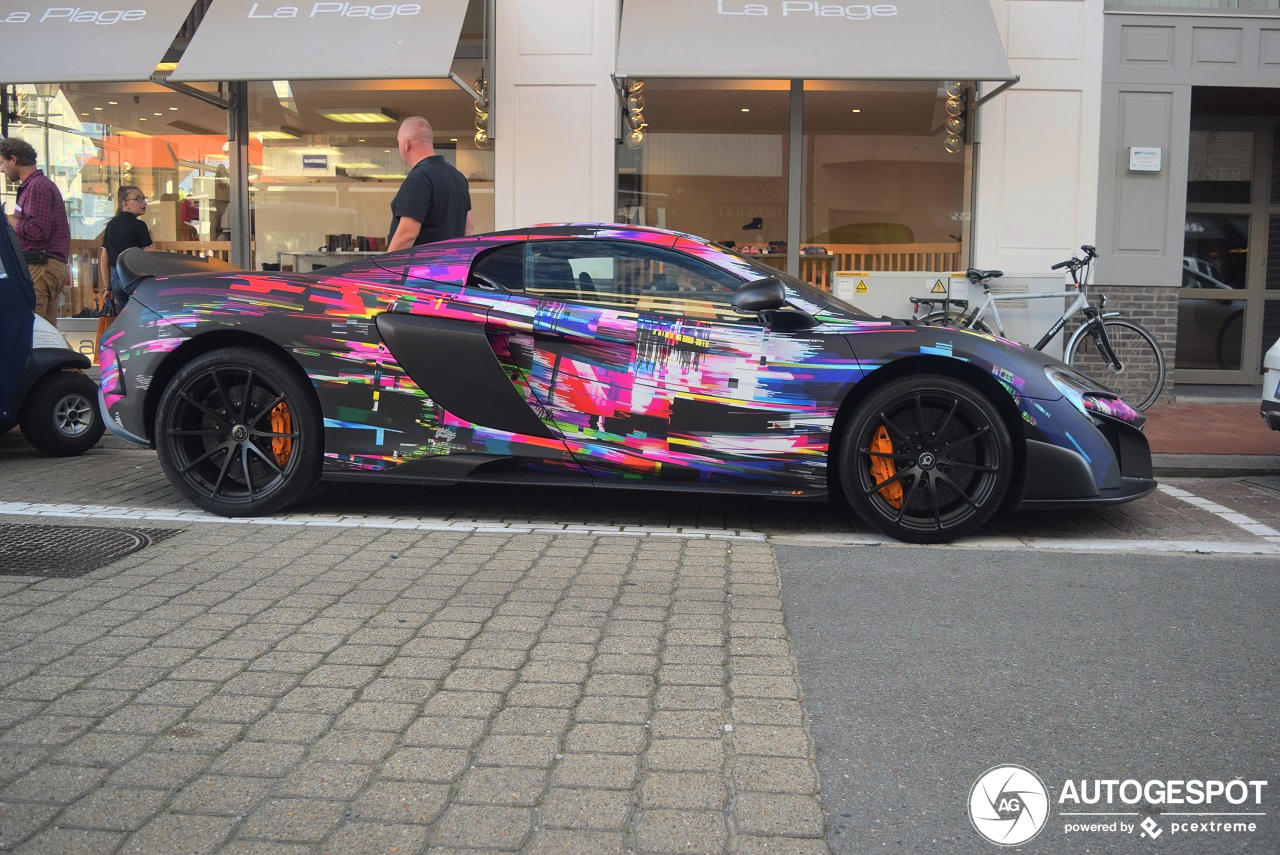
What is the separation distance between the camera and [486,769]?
2.59 metres

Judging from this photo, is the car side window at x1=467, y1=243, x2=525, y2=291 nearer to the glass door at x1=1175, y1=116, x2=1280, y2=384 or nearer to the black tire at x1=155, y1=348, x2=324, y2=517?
the black tire at x1=155, y1=348, x2=324, y2=517

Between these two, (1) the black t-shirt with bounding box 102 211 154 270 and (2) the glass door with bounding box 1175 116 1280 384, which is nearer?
(1) the black t-shirt with bounding box 102 211 154 270

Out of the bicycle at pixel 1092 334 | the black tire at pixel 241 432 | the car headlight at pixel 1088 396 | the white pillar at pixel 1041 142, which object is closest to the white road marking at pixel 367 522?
the black tire at pixel 241 432

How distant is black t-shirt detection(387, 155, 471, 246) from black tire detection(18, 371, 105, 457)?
7.86 ft

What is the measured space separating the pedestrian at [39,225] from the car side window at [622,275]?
502 cm

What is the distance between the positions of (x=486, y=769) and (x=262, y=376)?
3.11 m

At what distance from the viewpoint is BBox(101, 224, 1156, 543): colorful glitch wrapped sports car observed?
483 centimetres

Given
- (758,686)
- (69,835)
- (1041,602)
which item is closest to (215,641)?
(69,835)

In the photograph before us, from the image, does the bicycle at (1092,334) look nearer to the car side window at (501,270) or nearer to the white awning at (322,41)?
the white awning at (322,41)

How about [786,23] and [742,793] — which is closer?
[742,793]

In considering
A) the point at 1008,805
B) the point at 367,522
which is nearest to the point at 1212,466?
the point at 367,522

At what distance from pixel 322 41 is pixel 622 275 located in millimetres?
5412

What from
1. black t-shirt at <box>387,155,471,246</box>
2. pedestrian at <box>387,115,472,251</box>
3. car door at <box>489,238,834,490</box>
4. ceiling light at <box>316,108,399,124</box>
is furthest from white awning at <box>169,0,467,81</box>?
car door at <box>489,238,834,490</box>

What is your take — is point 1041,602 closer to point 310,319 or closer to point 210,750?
point 210,750
